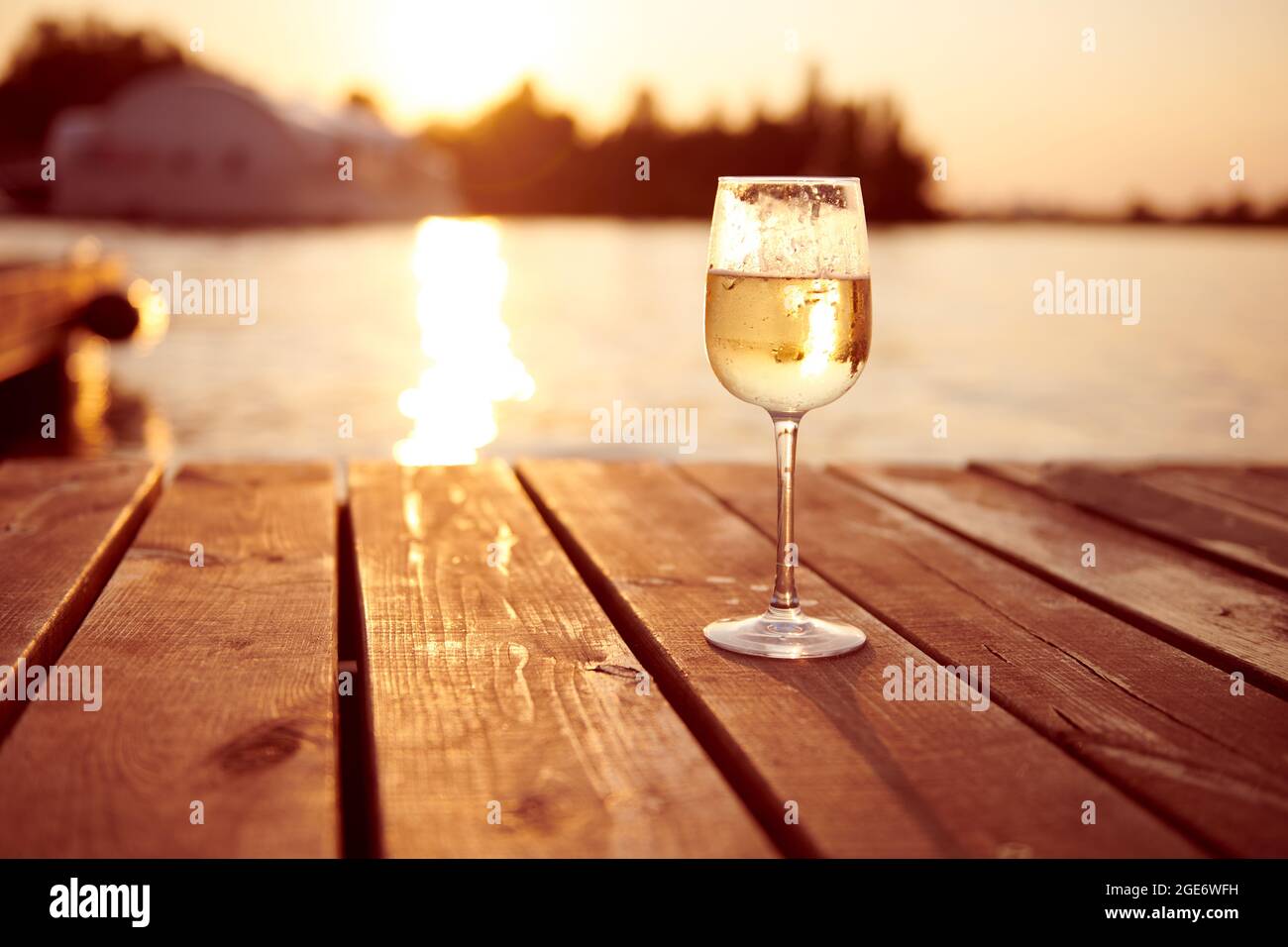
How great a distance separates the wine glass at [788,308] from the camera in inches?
58.0

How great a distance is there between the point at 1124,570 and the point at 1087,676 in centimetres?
52

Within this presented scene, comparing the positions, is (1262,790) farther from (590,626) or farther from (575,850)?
(590,626)

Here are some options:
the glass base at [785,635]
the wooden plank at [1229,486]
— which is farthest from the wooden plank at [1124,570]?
the glass base at [785,635]

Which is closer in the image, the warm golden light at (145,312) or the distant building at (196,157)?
the warm golden light at (145,312)

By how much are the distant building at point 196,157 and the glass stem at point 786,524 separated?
52.0 metres

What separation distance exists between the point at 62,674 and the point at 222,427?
37.2ft

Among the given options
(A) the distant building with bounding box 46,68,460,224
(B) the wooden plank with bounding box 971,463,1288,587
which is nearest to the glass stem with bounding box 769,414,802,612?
(B) the wooden plank with bounding box 971,463,1288,587

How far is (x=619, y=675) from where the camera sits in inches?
53.6

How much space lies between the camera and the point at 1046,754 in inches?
45.5

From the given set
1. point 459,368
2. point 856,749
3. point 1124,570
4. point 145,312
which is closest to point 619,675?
point 856,749

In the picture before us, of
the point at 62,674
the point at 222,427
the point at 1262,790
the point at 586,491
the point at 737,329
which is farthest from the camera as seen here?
the point at 222,427

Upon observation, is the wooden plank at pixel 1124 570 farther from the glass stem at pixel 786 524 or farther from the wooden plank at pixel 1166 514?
the glass stem at pixel 786 524

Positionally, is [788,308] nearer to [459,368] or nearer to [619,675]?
[619,675]
